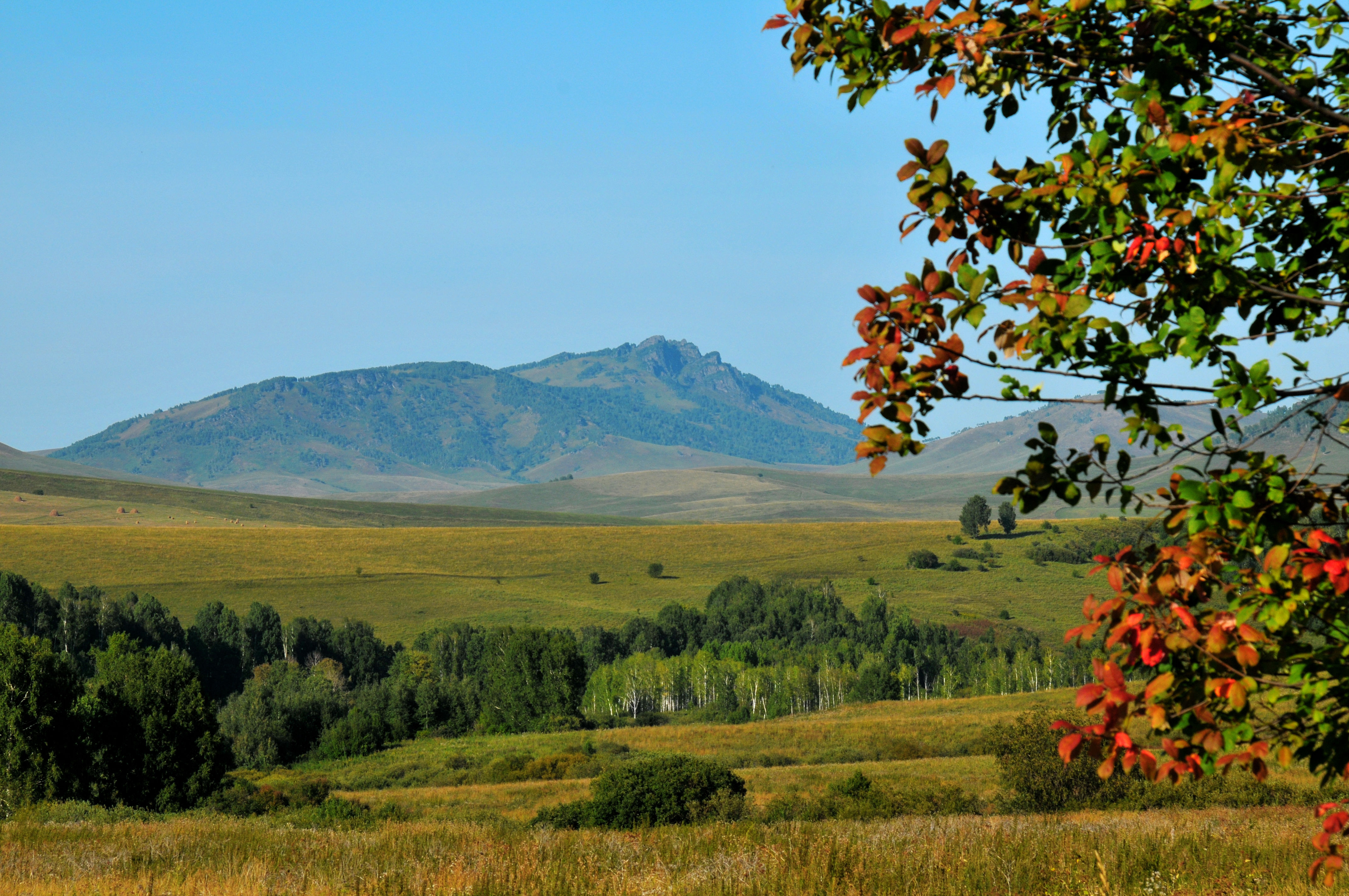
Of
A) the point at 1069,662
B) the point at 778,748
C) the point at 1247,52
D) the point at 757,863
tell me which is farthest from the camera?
the point at 1069,662

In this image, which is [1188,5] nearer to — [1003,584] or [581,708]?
[581,708]

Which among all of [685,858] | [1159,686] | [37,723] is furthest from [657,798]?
[37,723]

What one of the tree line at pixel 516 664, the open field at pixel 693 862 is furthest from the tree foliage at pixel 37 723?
the open field at pixel 693 862

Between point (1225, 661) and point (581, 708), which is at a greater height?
point (1225, 661)

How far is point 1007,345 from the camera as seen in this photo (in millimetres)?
4422

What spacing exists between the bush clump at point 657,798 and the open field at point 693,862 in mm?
17762

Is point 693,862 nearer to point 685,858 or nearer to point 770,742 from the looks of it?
point 685,858

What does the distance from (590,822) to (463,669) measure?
108222 millimetres

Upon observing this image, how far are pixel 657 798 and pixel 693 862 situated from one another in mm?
24046

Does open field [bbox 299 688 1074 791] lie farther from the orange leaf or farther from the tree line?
the orange leaf

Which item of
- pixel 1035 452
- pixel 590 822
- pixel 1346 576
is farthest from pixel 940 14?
pixel 590 822

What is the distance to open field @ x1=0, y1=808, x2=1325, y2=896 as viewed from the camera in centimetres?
933

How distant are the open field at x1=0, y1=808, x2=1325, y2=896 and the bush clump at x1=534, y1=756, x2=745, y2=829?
17.8 meters

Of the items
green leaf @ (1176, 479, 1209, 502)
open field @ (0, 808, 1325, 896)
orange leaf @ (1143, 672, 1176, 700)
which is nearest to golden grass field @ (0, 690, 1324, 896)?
open field @ (0, 808, 1325, 896)
